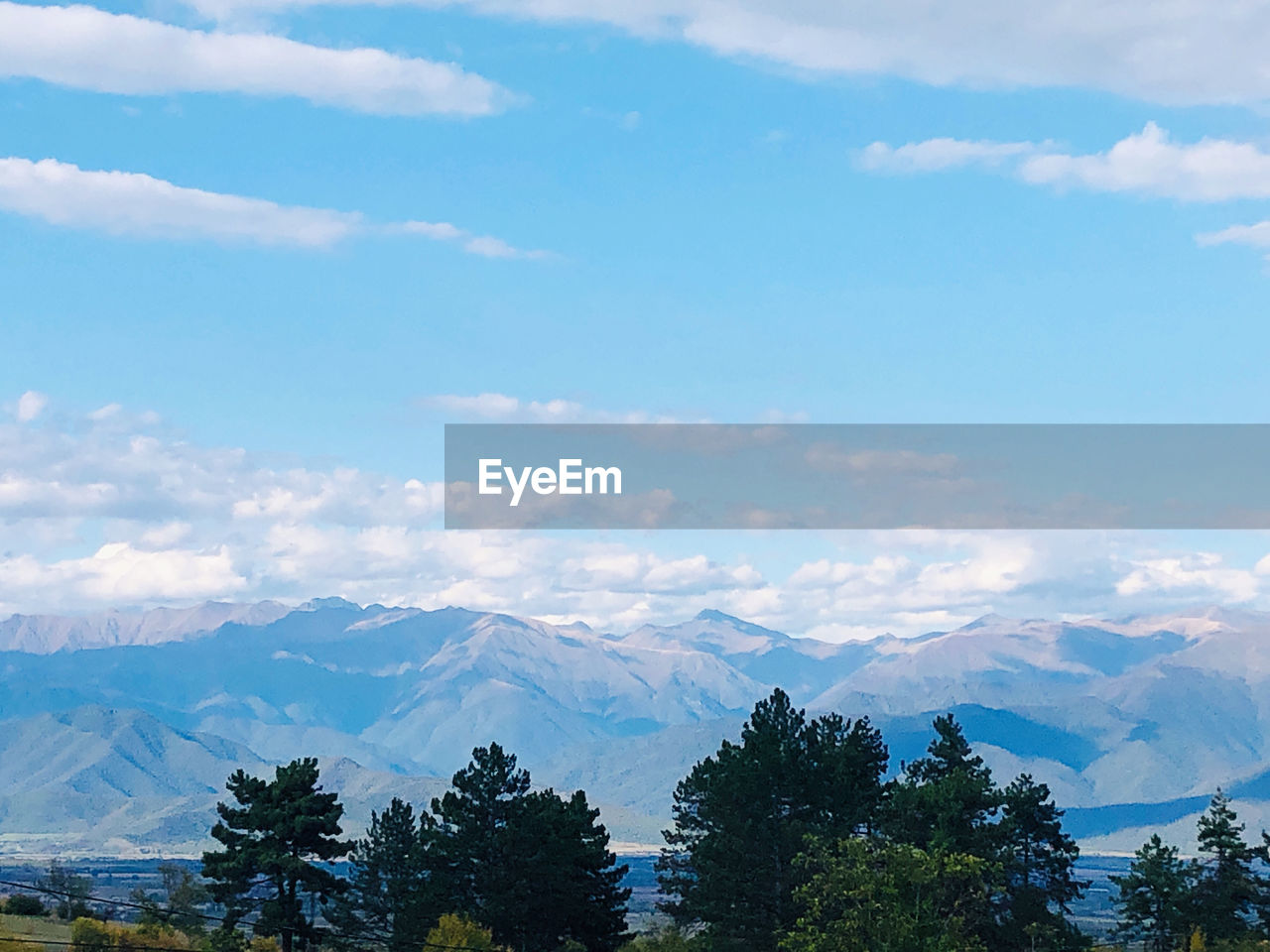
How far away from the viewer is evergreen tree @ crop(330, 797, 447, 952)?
10375 centimetres

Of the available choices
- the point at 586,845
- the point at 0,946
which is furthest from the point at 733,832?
the point at 0,946

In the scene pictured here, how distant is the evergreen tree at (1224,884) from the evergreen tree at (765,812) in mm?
25895

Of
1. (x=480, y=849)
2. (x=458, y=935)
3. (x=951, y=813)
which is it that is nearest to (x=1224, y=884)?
(x=951, y=813)

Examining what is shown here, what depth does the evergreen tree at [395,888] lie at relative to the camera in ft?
340

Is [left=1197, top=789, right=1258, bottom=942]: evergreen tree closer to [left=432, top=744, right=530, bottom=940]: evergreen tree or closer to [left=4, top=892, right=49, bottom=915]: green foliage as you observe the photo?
[left=432, top=744, right=530, bottom=940]: evergreen tree

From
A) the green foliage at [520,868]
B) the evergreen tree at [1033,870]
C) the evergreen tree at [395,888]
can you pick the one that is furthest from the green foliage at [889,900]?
the evergreen tree at [395,888]

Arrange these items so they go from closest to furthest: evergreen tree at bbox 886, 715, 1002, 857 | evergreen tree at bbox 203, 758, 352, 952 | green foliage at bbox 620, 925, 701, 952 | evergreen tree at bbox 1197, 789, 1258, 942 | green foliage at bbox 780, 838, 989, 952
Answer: green foliage at bbox 780, 838, 989, 952 < evergreen tree at bbox 886, 715, 1002, 857 < evergreen tree at bbox 203, 758, 352, 952 < green foliage at bbox 620, 925, 701, 952 < evergreen tree at bbox 1197, 789, 1258, 942

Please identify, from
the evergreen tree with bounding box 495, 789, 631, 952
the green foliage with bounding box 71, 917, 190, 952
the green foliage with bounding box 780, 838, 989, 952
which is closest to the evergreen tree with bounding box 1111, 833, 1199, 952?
the evergreen tree with bounding box 495, 789, 631, 952

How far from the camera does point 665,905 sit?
113562 millimetres

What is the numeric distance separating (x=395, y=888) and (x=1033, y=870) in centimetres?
4742

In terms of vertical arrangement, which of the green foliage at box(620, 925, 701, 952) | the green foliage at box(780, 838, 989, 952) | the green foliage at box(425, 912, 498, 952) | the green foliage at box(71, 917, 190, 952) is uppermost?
the green foliage at box(780, 838, 989, 952)

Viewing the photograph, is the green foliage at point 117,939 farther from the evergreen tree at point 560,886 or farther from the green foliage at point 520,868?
the evergreen tree at point 560,886

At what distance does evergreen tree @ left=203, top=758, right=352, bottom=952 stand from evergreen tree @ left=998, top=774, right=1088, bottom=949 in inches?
1607

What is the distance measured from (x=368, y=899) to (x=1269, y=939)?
242ft
